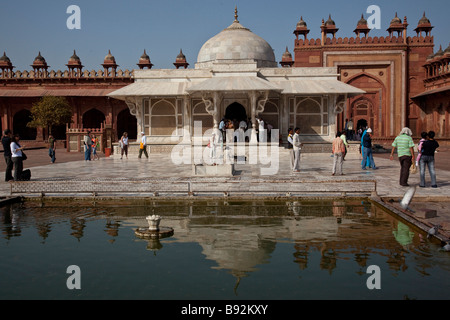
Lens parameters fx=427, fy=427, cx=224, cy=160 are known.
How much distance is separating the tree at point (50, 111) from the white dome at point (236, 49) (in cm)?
1180

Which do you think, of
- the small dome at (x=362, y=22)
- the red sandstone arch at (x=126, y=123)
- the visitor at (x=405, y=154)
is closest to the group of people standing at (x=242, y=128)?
the visitor at (x=405, y=154)

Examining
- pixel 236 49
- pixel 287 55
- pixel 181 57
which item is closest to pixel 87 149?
pixel 236 49

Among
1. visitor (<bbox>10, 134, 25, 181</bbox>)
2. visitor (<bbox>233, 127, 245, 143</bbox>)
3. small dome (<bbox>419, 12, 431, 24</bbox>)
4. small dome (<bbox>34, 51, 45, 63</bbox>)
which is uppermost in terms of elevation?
small dome (<bbox>419, 12, 431, 24</bbox>)

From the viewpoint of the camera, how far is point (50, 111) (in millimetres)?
30203

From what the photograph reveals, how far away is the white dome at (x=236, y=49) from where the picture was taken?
23.8 m

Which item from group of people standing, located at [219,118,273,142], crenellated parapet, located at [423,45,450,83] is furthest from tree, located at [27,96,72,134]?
crenellated parapet, located at [423,45,450,83]

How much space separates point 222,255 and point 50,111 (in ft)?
94.0

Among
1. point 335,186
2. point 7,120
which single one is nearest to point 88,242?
point 335,186

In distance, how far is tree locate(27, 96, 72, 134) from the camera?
99.1 feet

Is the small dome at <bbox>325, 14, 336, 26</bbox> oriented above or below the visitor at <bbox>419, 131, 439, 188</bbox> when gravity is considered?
above

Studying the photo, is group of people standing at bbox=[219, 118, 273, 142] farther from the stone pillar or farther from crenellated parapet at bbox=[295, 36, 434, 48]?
crenellated parapet at bbox=[295, 36, 434, 48]

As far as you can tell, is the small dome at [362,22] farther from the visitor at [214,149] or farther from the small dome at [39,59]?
the small dome at [39,59]

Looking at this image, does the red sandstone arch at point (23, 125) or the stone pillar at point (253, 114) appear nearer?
the stone pillar at point (253, 114)

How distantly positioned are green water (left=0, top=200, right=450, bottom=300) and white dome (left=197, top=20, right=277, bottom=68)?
1793 cm
